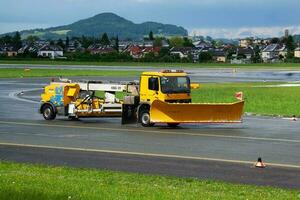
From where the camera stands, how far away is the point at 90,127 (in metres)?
23.0

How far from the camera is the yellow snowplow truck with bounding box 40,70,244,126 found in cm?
2312

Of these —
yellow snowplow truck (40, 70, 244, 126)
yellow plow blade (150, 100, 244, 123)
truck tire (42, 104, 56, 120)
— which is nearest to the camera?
yellow plow blade (150, 100, 244, 123)

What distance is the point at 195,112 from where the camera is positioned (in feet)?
76.4

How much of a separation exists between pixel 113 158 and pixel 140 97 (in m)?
9.25

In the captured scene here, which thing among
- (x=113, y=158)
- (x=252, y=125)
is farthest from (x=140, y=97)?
(x=113, y=158)

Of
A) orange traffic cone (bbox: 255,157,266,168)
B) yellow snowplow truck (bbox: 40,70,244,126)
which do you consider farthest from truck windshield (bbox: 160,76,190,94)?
orange traffic cone (bbox: 255,157,266,168)

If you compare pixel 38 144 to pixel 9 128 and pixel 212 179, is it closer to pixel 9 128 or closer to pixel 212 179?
pixel 9 128

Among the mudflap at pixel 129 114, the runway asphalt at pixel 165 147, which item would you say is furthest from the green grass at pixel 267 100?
the mudflap at pixel 129 114

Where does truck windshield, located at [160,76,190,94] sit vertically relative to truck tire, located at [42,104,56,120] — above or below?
above

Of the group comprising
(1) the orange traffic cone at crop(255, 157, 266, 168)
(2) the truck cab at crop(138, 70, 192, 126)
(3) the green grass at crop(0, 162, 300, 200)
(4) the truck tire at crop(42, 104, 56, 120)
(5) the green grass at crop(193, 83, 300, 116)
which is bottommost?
(5) the green grass at crop(193, 83, 300, 116)

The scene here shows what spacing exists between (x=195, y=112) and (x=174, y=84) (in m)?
1.39

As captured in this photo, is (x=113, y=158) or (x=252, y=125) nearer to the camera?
(x=113, y=158)

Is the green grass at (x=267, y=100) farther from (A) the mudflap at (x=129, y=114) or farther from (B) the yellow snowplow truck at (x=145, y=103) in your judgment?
(A) the mudflap at (x=129, y=114)

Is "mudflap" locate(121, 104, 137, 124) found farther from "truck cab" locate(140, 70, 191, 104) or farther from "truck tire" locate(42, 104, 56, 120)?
"truck tire" locate(42, 104, 56, 120)
